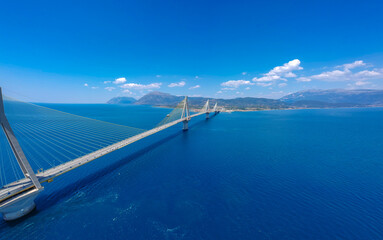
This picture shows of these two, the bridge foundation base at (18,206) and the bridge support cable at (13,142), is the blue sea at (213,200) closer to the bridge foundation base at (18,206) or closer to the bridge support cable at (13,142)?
the bridge foundation base at (18,206)

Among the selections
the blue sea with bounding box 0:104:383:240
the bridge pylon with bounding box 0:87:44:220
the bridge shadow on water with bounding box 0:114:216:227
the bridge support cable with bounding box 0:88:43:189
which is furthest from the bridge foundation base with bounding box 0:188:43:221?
the bridge support cable with bounding box 0:88:43:189

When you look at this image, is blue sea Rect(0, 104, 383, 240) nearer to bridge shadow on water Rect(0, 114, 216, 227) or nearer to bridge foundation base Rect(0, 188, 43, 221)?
bridge shadow on water Rect(0, 114, 216, 227)

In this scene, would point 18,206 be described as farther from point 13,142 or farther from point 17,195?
point 13,142

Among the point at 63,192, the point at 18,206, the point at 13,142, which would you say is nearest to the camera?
the point at 13,142

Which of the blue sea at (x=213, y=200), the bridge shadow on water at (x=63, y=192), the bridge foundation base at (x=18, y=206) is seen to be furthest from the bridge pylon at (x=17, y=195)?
the blue sea at (x=213, y=200)

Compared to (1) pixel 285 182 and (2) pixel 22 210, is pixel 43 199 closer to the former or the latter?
(2) pixel 22 210

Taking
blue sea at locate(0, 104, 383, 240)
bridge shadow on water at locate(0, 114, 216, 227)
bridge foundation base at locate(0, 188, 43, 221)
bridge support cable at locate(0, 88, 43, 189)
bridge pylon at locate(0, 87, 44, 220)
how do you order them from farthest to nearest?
bridge shadow on water at locate(0, 114, 216, 227) < blue sea at locate(0, 104, 383, 240) < bridge foundation base at locate(0, 188, 43, 221) < bridge pylon at locate(0, 87, 44, 220) < bridge support cable at locate(0, 88, 43, 189)

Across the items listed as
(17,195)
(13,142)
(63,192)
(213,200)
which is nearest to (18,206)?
(17,195)
